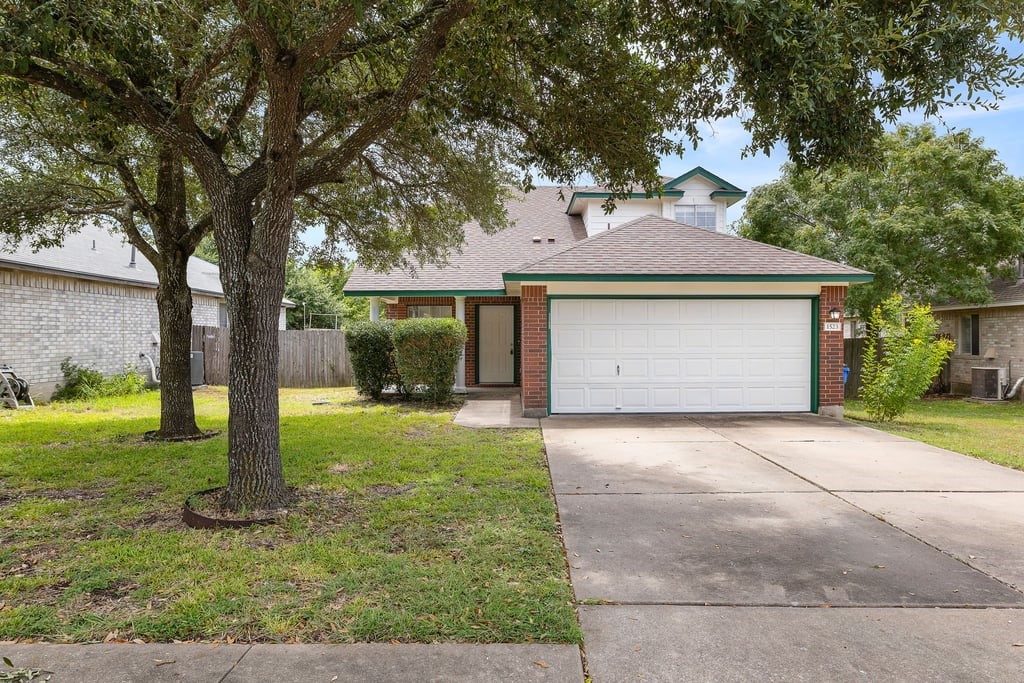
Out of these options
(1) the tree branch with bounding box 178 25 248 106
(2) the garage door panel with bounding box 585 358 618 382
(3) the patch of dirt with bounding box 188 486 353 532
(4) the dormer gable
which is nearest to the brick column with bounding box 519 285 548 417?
(2) the garage door panel with bounding box 585 358 618 382

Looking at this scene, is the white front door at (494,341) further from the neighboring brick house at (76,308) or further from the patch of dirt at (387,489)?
the patch of dirt at (387,489)

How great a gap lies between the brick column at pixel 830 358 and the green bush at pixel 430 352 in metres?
6.61

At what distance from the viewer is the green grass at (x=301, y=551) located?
3.22m

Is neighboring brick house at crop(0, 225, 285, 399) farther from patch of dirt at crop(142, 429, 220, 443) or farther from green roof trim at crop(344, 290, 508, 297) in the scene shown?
green roof trim at crop(344, 290, 508, 297)

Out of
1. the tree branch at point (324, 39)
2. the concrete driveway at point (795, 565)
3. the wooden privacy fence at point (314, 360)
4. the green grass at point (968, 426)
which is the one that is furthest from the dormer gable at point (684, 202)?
the tree branch at point (324, 39)

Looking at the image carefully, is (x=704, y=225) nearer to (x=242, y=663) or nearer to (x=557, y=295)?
(x=557, y=295)

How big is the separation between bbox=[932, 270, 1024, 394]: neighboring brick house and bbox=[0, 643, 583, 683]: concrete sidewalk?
1670 cm

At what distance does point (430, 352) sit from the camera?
39.9 ft

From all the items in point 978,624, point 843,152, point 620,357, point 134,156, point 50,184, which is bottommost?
→ point 978,624

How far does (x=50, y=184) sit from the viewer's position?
26.2 feet

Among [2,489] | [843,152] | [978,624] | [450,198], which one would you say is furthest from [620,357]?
[2,489]

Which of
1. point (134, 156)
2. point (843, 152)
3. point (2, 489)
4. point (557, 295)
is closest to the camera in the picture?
point (843, 152)

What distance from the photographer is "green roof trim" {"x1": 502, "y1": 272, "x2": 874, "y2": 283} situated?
10219 millimetres

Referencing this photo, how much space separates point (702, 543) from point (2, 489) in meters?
6.53
